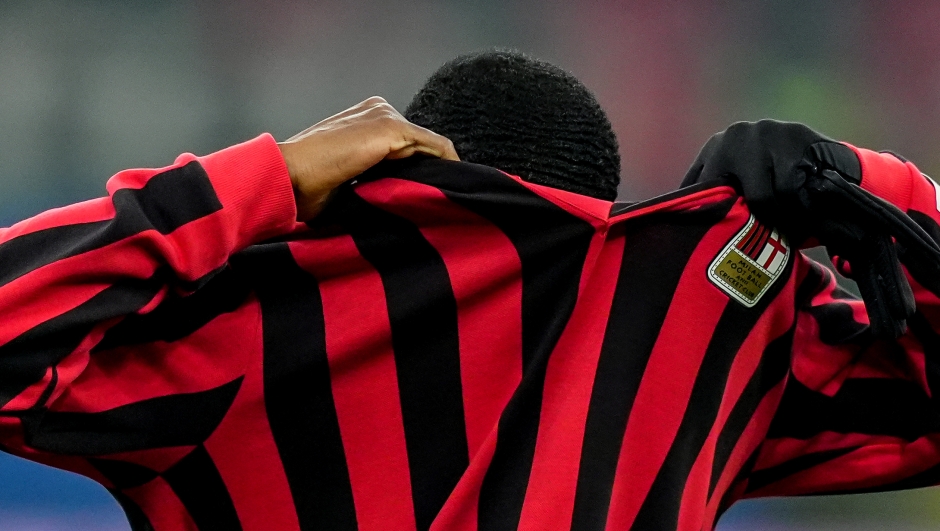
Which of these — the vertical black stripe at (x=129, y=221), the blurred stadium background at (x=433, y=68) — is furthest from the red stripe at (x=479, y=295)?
the blurred stadium background at (x=433, y=68)

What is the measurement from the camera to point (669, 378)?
0.64 metres

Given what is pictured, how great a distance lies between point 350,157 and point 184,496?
0.23 meters

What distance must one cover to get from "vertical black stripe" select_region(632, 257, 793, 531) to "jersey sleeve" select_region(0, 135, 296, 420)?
0.91ft

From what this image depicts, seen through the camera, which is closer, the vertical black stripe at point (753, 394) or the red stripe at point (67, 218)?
the red stripe at point (67, 218)

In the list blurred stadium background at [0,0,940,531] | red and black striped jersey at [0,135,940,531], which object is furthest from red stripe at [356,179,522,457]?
blurred stadium background at [0,0,940,531]

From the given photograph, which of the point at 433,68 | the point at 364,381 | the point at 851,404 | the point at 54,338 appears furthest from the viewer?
the point at 433,68

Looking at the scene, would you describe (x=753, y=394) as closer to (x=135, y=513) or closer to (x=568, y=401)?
(x=568, y=401)

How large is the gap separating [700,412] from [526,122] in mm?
213

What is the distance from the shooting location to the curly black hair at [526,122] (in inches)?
25.4

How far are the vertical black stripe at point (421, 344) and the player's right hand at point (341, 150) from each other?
3cm

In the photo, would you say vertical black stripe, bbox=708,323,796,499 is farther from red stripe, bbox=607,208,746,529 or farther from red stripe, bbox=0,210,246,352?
red stripe, bbox=0,210,246,352

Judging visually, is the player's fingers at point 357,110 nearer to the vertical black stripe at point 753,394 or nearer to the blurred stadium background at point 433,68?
the vertical black stripe at point 753,394

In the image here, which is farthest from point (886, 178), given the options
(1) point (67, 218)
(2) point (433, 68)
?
(2) point (433, 68)

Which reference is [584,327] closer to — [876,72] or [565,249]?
[565,249]
